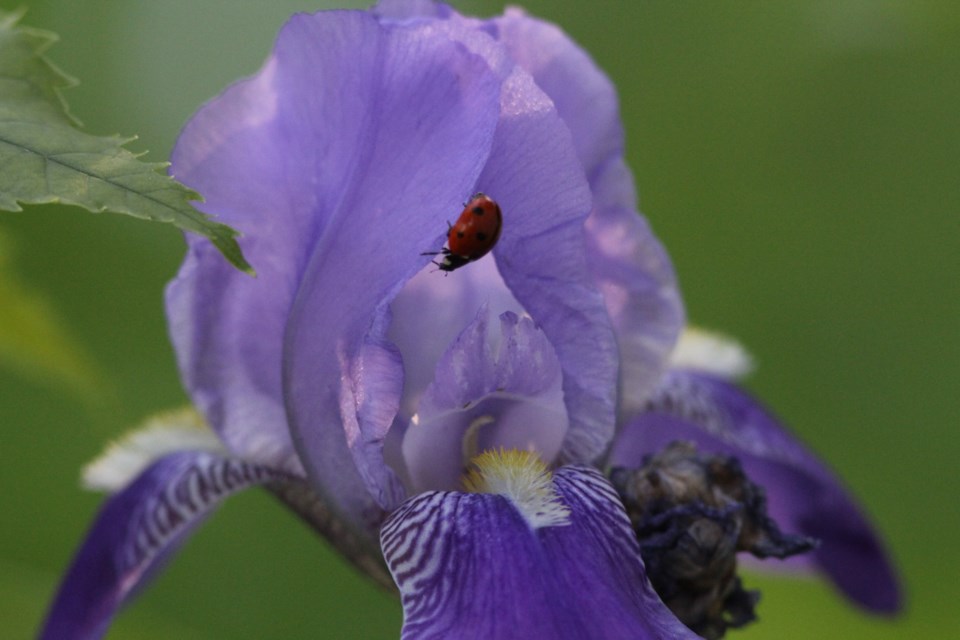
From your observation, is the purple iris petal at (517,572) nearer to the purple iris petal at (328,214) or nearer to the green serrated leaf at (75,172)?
the purple iris petal at (328,214)

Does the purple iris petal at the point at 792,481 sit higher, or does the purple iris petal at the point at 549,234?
the purple iris petal at the point at 549,234

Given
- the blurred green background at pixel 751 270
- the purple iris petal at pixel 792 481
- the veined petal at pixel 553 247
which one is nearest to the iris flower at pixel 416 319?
the veined petal at pixel 553 247

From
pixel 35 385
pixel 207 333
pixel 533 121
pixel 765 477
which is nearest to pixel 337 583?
pixel 35 385

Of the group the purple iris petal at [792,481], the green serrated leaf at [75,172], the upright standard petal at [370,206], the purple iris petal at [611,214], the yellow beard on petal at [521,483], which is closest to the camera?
the green serrated leaf at [75,172]

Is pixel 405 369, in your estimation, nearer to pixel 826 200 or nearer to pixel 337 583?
pixel 337 583

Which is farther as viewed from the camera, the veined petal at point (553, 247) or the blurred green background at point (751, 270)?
the blurred green background at point (751, 270)

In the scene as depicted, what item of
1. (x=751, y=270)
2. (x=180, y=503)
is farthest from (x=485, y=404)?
(x=751, y=270)

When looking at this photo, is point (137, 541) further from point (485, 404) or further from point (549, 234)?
point (549, 234)
